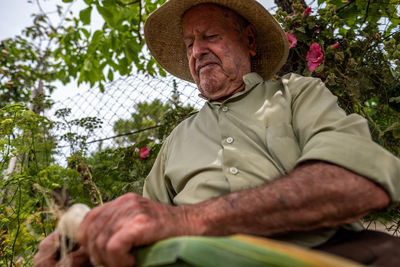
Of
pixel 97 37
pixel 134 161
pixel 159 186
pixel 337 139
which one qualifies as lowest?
pixel 134 161

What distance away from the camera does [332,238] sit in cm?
104

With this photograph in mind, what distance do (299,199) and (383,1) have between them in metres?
2.04

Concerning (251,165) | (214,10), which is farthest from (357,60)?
(251,165)

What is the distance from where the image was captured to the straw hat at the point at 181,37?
1.89 meters

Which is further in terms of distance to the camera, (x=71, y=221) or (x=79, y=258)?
(x=79, y=258)

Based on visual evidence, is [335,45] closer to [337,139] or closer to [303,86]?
[303,86]

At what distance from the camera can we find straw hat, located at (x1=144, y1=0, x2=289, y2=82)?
189 centimetres

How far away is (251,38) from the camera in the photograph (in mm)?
2018

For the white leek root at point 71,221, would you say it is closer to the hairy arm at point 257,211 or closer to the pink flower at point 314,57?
the hairy arm at point 257,211

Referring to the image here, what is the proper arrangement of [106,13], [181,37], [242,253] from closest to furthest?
1. [242,253]
2. [181,37]
3. [106,13]

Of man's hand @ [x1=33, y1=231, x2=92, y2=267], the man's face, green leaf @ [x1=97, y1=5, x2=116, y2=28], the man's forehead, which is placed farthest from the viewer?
green leaf @ [x1=97, y1=5, x2=116, y2=28]

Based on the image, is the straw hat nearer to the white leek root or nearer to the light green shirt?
the light green shirt

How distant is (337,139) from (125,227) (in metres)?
0.73

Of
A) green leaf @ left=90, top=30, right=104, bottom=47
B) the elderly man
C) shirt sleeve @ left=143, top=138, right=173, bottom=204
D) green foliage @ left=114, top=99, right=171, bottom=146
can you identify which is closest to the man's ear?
the elderly man
